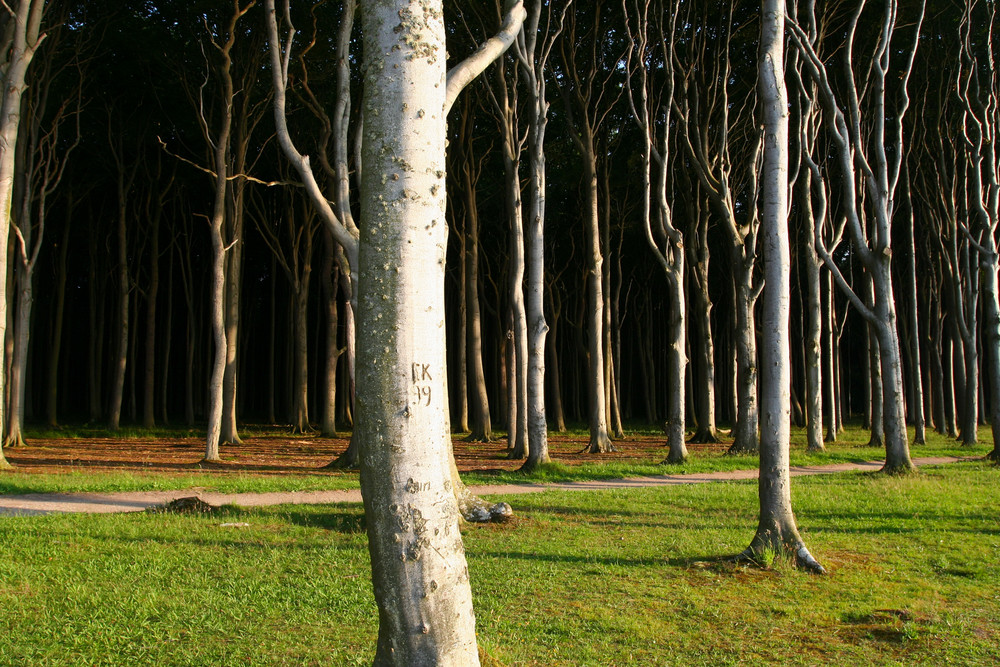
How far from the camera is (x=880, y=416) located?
20.3 metres

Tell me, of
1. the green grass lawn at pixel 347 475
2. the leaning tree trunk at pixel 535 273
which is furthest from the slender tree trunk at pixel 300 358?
the leaning tree trunk at pixel 535 273

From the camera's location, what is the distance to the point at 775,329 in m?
7.62

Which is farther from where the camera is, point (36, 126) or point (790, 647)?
point (36, 126)

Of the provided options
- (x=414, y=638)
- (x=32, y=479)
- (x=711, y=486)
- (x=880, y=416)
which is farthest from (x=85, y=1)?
(x=880, y=416)

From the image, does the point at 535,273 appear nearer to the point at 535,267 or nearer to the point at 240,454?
the point at 535,267

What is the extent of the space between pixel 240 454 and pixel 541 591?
13.0 m

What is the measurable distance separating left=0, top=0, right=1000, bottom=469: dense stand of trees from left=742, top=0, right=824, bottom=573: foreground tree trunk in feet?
18.5

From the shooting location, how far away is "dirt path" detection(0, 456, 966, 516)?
981 centimetres

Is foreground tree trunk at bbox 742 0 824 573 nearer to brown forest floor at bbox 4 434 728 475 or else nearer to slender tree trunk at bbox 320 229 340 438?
brown forest floor at bbox 4 434 728 475

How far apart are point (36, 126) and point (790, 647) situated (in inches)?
765

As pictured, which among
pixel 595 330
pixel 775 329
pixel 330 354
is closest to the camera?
pixel 775 329

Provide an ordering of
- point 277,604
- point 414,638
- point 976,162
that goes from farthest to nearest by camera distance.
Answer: point 976,162 < point 277,604 < point 414,638

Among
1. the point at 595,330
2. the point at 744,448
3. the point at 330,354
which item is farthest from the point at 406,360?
the point at 330,354

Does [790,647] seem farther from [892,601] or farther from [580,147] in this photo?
[580,147]
